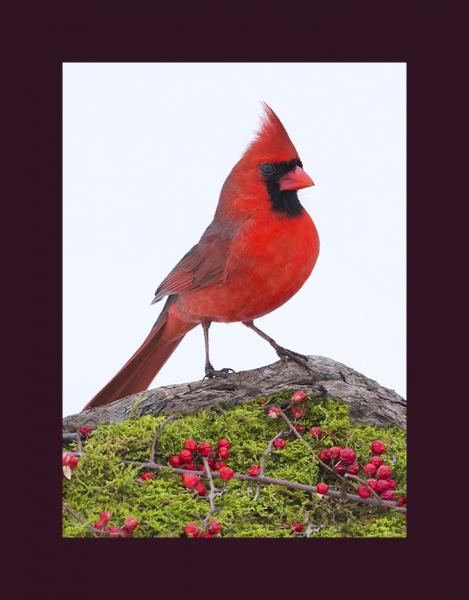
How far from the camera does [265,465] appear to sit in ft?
9.75

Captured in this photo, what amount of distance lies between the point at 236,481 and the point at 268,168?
1157 millimetres

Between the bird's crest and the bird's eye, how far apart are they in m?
0.02

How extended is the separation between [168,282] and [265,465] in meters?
0.88

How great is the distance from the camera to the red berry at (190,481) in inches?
111

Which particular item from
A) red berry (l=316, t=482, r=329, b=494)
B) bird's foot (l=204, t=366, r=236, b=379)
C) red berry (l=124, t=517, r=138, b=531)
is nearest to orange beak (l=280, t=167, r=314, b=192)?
bird's foot (l=204, t=366, r=236, b=379)

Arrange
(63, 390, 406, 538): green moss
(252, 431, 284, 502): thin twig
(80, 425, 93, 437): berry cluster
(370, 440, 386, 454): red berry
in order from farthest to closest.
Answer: (80, 425, 93, 437): berry cluster < (370, 440, 386, 454): red berry < (252, 431, 284, 502): thin twig < (63, 390, 406, 538): green moss

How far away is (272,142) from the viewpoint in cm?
325

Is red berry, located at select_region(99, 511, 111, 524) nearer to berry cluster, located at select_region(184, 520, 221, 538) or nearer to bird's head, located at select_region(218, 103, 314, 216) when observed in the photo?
berry cluster, located at select_region(184, 520, 221, 538)

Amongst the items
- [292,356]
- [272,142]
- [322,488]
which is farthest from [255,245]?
[322,488]

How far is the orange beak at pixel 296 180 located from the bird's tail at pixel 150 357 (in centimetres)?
72

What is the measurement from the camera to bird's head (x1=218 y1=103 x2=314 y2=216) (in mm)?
3227

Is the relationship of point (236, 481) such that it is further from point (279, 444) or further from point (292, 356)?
point (292, 356)

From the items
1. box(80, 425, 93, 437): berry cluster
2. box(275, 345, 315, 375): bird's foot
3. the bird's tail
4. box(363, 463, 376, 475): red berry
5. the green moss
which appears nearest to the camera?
the green moss

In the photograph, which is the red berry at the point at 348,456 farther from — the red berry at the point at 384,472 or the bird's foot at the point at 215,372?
the bird's foot at the point at 215,372
